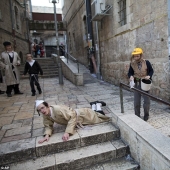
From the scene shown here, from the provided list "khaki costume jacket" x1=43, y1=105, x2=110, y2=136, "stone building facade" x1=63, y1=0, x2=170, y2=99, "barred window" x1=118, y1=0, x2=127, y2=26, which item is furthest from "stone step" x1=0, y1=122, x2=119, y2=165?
"barred window" x1=118, y1=0, x2=127, y2=26

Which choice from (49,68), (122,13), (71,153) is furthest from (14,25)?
(71,153)

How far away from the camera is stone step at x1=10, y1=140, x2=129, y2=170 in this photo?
7.01 ft

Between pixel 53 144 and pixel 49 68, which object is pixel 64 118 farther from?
pixel 49 68

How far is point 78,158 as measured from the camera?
2.23 m

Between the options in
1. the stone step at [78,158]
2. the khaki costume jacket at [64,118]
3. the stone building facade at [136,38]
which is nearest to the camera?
the stone step at [78,158]

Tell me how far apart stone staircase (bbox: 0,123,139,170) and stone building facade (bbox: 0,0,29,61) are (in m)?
8.79

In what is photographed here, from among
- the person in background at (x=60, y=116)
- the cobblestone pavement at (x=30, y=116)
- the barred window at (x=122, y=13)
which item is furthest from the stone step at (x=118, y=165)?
the barred window at (x=122, y=13)

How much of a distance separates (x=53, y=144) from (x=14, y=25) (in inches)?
478

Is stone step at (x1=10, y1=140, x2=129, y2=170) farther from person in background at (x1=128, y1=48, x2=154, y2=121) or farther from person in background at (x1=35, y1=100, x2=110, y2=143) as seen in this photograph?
person in background at (x1=128, y1=48, x2=154, y2=121)

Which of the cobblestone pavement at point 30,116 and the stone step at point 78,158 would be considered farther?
the cobblestone pavement at point 30,116

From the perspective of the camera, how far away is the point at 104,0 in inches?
252

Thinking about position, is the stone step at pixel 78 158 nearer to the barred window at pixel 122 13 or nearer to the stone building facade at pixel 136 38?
the stone building facade at pixel 136 38

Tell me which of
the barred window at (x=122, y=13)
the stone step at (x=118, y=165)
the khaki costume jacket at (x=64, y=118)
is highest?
Result: the barred window at (x=122, y=13)

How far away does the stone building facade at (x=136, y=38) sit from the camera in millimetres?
3842
